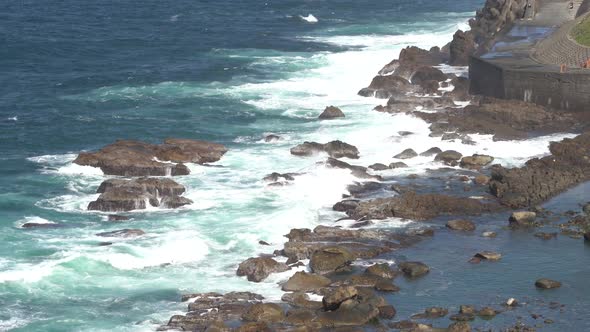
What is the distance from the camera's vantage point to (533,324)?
146ft

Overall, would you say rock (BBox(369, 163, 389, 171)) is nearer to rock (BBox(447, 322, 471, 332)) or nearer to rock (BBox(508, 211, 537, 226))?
rock (BBox(508, 211, 537, 226))

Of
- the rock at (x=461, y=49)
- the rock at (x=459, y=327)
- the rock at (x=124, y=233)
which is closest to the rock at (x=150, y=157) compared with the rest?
the rock at (x=124, y=233)

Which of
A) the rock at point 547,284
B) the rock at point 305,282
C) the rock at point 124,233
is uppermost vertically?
the rock at point 124,233

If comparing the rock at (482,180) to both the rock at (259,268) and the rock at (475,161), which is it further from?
the rock at (259,268)

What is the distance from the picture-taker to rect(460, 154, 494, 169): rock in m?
64.7

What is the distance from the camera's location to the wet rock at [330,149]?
67375mm

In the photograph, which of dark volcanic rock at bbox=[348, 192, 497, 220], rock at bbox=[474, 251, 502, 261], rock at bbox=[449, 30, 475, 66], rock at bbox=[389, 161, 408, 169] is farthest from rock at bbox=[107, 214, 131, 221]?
rock at bbox=[449, 30, 475, 66]

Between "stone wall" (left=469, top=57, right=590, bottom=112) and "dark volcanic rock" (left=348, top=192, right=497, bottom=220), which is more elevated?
"stone wall" (left=469, top=57, right=590, bottom=112)

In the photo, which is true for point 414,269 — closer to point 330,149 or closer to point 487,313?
point 487,313

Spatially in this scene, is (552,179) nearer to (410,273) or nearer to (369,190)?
Result: (369,190)

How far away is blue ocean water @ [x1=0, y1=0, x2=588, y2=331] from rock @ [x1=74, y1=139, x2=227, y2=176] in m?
0.87

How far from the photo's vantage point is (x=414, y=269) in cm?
4956

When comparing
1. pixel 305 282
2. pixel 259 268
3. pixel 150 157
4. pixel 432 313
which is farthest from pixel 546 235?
pixel 150 157

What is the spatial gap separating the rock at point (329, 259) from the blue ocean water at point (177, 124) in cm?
162
